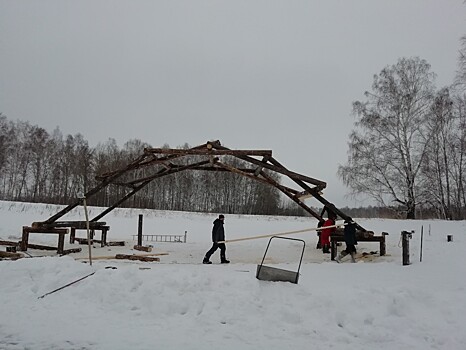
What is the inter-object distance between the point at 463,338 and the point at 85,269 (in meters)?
6.68

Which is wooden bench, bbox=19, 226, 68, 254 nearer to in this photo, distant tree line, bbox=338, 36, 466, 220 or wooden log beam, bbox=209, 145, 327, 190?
wooden log beam, bbox=209, 145, 327, 190

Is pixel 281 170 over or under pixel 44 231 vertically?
over

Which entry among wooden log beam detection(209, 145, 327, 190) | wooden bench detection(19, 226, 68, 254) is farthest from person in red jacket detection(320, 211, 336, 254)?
wooden bench detection(19, 226, 68, 254)

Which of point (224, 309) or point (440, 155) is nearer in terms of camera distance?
point (224, 309)

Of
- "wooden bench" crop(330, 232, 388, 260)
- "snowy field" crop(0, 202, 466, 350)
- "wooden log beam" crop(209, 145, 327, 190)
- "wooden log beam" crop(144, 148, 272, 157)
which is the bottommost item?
"snowy field" crop(0, 202, 466, 350)

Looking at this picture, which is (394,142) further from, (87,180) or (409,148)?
(87,180)

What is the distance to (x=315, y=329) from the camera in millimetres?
5277

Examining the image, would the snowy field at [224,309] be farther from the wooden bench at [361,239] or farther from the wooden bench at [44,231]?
the wooden bench at [44,231]

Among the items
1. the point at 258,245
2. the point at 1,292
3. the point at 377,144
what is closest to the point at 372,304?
the point at 1,292

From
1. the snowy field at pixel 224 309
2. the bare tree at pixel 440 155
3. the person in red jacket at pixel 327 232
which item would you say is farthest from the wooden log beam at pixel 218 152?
the bare tree at pixel 440 155

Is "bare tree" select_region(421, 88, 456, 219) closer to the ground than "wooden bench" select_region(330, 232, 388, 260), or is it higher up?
higher up

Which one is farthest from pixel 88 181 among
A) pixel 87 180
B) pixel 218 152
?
pixel 218 152

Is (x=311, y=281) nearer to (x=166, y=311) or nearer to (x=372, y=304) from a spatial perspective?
(x=372, y=304)

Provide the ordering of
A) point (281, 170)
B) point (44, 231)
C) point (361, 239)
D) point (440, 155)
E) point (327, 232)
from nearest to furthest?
point (361, 239), point (281, 170), point (44, 231), point (327, 232), point (440, 155)
